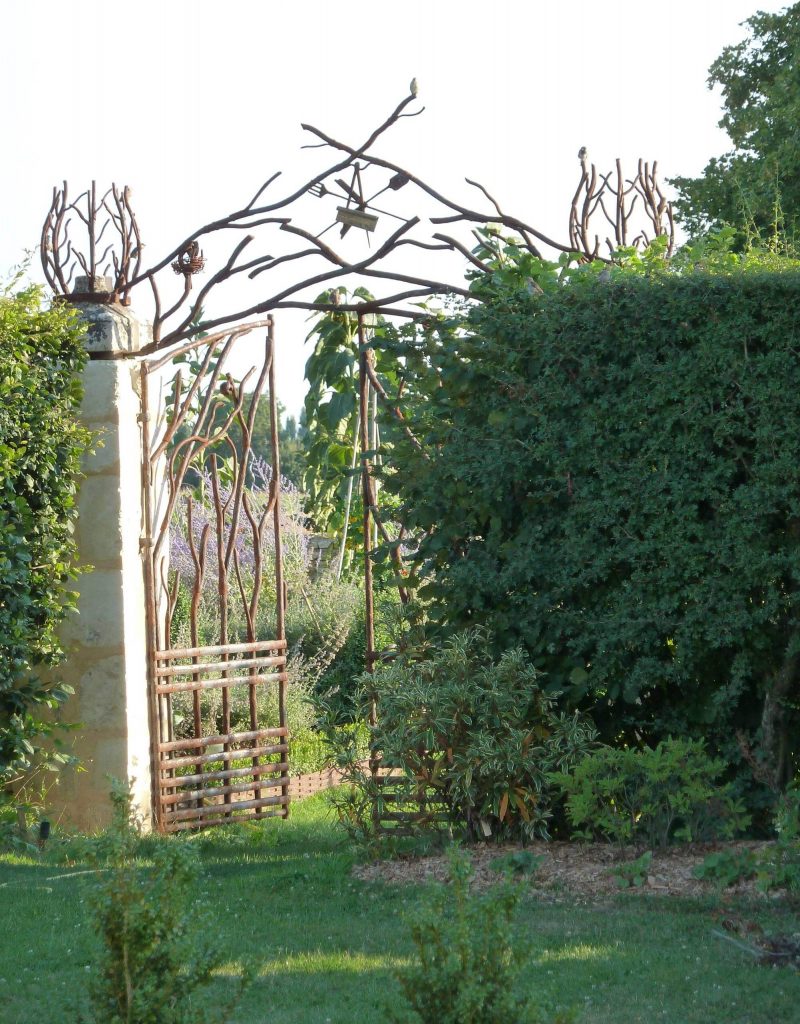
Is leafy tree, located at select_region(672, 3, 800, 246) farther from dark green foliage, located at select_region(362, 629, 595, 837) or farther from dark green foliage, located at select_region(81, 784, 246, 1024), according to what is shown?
dark green foliage, located at select_region(81, 784, 246, 1024)

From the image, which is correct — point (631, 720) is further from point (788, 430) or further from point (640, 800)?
point (788, 430)

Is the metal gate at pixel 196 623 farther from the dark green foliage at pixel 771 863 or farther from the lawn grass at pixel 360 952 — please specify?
the dark green foliage at pixel 771 863

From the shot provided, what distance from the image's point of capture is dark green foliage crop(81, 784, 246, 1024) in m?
2.67

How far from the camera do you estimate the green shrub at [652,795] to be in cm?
512

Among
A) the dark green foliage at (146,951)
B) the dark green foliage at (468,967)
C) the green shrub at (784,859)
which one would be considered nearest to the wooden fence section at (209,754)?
the green shrub at (784,859)

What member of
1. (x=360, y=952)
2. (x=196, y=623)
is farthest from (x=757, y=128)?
(x=360, y=952)

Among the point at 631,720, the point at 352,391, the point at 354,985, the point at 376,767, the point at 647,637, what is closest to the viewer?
the point at 354,985

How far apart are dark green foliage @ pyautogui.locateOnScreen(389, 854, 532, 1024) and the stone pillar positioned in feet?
14.0

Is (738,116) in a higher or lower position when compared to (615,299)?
higher

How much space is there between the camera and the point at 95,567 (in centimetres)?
685

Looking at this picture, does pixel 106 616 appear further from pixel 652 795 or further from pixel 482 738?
pixel 652 795

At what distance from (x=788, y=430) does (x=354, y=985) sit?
296 centimetres

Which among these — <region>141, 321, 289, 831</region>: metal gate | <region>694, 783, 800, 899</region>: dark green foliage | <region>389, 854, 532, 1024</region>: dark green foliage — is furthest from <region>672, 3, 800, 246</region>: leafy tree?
<region>389, 854, 532, 1024</region>: dark green foliage

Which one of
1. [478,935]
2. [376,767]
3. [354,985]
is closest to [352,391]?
[376,767]
